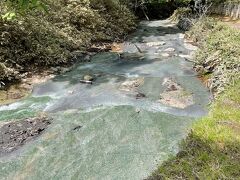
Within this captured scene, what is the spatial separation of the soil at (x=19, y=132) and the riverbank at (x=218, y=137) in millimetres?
3426

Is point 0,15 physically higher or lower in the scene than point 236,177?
higher

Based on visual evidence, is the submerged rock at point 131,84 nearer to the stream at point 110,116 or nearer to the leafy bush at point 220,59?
the stream at point 110,116

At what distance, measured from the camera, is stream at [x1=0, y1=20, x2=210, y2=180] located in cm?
769

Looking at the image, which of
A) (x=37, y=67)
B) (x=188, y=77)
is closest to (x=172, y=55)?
(x=188, y=77)

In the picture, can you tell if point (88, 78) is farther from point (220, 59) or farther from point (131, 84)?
point (220, 59)

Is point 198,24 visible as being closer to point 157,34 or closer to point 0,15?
point 157,34

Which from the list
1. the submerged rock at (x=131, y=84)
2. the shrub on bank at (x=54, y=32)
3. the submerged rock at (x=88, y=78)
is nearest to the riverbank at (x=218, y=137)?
the submerged rock at (x=131, y=84)

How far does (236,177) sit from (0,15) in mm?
10204

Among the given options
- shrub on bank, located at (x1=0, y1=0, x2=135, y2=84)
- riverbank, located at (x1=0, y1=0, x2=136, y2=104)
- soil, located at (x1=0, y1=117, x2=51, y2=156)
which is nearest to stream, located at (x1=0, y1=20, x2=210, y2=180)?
soil, located at (x1=0, y1=117, x2=51, y2=156)

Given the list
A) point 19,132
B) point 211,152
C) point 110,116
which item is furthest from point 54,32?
point 211,152

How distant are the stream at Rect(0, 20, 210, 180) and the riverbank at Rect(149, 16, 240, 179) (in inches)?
19.5

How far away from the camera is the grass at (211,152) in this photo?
6.53m

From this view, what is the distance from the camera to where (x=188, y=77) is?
1254 centimetres

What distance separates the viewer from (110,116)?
31.8 ft
